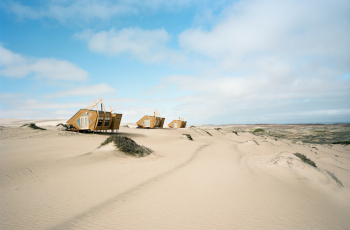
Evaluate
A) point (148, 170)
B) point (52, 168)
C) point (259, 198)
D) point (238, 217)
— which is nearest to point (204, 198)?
point (238, 217)

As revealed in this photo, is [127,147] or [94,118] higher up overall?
[94,118]

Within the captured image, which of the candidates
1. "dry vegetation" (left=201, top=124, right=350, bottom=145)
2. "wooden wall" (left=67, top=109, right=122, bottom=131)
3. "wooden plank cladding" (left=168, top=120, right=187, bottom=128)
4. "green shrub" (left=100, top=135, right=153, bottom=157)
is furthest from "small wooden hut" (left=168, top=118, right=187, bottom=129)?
"green shrub" (left=100, top=135, right=153, bottom=157)

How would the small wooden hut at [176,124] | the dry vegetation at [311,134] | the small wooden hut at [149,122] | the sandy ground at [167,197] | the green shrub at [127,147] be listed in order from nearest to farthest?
the sandy ground at [167,197], the green shrub at [127,147], the dry vegetation at [311,134], the small wooden hut at [149,122], the small wooden hut at [176,124]

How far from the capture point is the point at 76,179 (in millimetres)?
6430

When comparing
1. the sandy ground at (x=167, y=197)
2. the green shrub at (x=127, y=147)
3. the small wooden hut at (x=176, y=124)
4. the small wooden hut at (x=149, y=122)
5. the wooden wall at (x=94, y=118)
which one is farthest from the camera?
the small wooden hut at (x=176, y=124)

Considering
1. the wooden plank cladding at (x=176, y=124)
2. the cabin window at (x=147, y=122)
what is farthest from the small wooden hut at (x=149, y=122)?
the wooden plank cladding at (x=176, y=124)

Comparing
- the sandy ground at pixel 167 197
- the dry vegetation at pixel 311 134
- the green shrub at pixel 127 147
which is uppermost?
the green shrub at pixel 127 147

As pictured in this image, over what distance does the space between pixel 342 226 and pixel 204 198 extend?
3.11 m

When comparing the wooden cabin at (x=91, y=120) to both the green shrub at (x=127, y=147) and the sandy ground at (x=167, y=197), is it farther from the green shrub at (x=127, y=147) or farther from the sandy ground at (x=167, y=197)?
the sandy ground at (x=167, y=197)

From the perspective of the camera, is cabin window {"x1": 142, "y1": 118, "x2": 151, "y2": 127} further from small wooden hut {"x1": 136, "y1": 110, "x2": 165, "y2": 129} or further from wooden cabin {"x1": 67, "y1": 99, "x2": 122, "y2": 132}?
wooden cabin {"x1": 67, "y1": 99, "x2": 122, "y2": 132}

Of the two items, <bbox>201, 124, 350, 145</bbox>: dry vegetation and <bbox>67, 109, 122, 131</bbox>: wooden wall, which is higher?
<bbox>67, 109, 122, 131</bbox>: wooden wall

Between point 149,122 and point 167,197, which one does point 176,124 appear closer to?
point 149,122

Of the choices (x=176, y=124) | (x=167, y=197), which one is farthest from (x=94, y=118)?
(x=176, y=124)

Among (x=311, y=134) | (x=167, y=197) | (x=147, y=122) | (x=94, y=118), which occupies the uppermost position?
(x=94, y=118)
